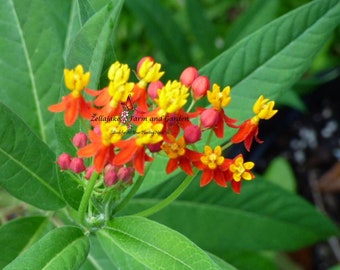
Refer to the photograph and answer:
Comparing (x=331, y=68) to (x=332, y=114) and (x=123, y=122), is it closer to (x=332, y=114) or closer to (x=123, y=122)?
(x=332, y=114)

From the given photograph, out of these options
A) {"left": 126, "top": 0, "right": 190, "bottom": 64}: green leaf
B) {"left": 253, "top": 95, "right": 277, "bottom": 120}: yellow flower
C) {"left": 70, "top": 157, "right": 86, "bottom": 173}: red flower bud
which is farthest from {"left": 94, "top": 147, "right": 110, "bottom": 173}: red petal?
{"left": 126, "top": 0, "right": 190, "bottom": 64}: green leaf

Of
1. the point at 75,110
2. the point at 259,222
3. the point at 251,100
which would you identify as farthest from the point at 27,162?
the point at 259,222

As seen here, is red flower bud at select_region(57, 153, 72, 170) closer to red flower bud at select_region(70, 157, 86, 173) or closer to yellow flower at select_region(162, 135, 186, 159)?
red flower bud at select_region(70, 157, 86, 173)

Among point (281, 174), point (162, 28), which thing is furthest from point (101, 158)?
point (281, 174)

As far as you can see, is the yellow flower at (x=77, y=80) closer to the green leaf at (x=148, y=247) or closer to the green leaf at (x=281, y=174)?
the green leaf at (x=148, y=247)

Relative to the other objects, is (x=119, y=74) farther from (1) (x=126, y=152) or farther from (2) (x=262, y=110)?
(2) (x=262, y=110)

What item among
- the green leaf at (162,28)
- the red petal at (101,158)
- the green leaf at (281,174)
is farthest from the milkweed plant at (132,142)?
the green leaf at (281,174)

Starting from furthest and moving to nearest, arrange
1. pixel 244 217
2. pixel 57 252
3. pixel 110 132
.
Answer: pixel 244 217, pixel 57 252, pixel 110 132
